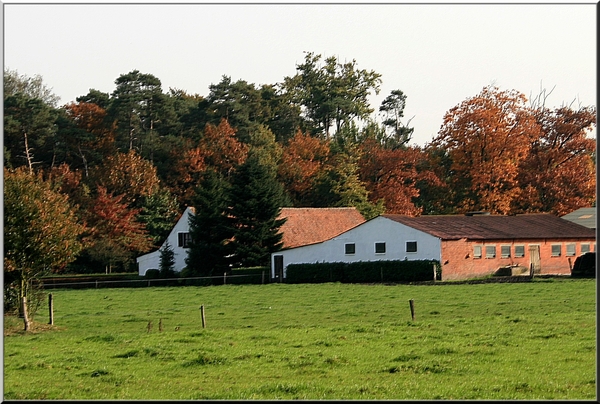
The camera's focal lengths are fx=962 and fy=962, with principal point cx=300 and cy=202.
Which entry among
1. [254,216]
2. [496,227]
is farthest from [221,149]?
[496,227]

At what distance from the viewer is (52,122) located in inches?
3155

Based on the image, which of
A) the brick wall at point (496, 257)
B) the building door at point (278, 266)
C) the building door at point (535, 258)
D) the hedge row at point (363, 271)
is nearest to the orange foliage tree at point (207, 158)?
the building door at point (278, 266)

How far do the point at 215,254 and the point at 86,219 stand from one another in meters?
15.3

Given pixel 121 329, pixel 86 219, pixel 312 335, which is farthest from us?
pixel 86 219

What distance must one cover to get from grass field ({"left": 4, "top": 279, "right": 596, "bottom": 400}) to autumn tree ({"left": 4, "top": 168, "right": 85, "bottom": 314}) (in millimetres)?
1325

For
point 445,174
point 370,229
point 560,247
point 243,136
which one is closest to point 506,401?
point 370,229

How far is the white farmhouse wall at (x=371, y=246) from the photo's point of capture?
5769 centimetres

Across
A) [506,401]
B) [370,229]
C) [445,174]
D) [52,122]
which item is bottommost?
[506,401]

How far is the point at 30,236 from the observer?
29.8 metres

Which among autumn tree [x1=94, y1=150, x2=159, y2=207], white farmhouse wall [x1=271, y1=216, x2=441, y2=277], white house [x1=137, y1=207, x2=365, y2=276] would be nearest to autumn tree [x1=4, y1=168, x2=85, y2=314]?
white farmhouse wall [x1=271, y1=216, x2=441, y2=277]

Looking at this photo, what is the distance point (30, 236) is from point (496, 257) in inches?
1428

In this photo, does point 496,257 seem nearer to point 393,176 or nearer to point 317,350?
point 393,176

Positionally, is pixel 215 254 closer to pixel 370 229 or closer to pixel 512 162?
pixel 370 229

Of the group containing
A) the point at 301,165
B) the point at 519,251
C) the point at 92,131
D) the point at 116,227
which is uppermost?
the point at 92,131
